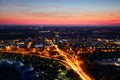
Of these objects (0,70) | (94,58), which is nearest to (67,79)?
(0,70)

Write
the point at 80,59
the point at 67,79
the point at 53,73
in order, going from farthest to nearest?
the point at 80,59
the point at 53,73
the point at 67,79

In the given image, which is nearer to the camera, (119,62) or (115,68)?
(115,68)

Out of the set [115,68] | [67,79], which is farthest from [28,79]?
[115,68]

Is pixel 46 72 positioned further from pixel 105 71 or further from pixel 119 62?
pixel 119 62

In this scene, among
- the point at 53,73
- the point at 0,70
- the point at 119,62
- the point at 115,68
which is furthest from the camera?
the point at 119,62

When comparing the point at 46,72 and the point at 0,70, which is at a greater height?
the point at 0,70

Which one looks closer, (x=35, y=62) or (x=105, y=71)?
(x=105, y=71)

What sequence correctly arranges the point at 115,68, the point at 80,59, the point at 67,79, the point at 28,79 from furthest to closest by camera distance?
the point at 80,59
the point at 115,68
the point at 67,79
the point at 28,79

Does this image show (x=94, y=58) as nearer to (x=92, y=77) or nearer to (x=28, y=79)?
(x=92, y=77)

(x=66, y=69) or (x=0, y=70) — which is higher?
(x=0, y=70)
